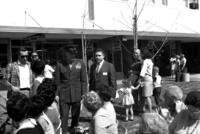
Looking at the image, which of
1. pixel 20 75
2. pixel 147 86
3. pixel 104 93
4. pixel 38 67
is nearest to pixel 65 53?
pixel 38 67

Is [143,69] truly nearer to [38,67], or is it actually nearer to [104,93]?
[38,67]

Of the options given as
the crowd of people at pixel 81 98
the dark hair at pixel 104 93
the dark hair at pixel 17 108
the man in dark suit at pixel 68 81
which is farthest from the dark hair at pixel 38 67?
the dark hair at pixel 17 108

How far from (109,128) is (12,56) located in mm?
12613

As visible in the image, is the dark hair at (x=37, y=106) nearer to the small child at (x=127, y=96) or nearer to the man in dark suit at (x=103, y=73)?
the man in dark suit at (x=103, y=73)

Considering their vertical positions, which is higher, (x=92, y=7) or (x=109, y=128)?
(x=92, y=7)

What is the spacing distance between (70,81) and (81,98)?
1.28 feet

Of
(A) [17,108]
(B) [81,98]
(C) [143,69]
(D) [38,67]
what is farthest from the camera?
(C) [143,69]

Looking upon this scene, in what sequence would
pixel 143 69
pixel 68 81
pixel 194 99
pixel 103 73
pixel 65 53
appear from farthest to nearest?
pixel 143 69 < pixel 103 73 < pixel 68 81 < pixel 65 53 < pixel 194 99

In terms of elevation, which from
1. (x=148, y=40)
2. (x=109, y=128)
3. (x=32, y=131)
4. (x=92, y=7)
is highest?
(x=92, y=7)

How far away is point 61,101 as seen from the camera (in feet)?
18.7

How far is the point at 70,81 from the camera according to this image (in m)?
5.73

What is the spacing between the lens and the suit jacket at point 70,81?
5.68 m

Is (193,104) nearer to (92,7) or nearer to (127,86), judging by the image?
(127,86)

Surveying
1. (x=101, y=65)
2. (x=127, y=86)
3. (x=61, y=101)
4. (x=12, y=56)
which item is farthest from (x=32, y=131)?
(x=12, y=56)
